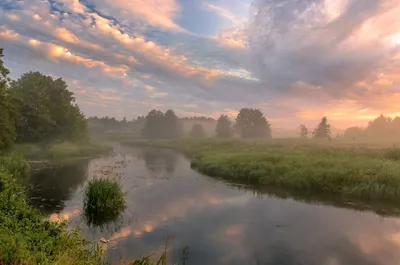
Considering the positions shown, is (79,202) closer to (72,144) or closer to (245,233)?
(245,233)

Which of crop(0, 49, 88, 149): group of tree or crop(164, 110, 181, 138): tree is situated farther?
crop(164, 110, 181, 138): tree

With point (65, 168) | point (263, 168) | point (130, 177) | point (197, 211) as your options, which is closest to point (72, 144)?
point (65, 168)

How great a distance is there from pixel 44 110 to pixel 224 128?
81421 millimetres

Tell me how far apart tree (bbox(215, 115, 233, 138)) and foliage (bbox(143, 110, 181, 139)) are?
2546 centimetres

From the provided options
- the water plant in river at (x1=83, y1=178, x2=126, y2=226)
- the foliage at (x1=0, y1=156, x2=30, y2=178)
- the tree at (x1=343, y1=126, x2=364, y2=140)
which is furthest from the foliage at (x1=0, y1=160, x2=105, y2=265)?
the tree at (x1=343, y1=126, x2=364, y2=140)

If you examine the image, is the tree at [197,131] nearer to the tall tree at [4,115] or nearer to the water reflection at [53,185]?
the water reflection at [53,185]

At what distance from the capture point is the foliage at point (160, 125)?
13975 cm

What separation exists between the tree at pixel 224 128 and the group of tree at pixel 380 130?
51.6 meters

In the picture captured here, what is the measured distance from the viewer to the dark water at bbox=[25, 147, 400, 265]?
13.1 m

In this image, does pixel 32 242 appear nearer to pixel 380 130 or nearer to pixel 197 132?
pixel 197 132

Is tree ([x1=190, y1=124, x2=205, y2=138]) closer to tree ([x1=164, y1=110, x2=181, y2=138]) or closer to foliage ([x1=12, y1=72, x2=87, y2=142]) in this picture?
tree ([x1=164, y1=110, x2=181, y2=138])

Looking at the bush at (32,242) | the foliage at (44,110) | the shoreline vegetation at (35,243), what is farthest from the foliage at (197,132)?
the bush at (32,242)

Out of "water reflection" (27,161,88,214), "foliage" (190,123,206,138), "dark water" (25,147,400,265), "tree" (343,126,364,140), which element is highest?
"tree" (343,126,364,140)

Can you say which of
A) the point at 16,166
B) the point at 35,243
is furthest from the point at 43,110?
the point at 35,243
